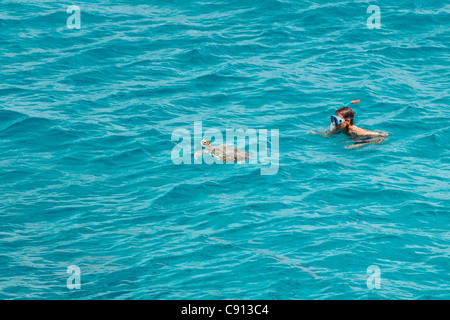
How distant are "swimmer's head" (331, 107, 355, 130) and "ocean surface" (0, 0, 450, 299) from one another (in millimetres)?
427

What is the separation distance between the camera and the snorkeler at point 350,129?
18.5 metres

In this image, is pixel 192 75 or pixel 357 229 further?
pixel 192 75

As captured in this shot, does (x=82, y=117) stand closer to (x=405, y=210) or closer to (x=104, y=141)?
(x=104, y=141)

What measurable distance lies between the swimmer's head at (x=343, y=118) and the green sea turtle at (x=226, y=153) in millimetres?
2238

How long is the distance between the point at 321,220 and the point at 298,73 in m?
8.27

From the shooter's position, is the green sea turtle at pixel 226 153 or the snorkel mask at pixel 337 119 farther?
the snorkel mask at pixel 337 119

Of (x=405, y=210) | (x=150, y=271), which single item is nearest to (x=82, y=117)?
(x=150, y=271)

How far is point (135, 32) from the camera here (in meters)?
25.5
